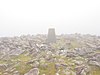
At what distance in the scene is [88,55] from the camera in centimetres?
6988

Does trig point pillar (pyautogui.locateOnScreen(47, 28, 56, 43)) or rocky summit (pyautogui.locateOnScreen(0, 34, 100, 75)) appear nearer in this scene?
rocky summit (pyautogui.locateOnScreen(0, 34, 100, 75))

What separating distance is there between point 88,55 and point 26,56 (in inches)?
757

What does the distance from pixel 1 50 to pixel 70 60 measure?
89.6 ft

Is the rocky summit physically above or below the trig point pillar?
below

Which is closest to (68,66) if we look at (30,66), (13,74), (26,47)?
(30,66)

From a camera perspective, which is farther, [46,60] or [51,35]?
[51,35]

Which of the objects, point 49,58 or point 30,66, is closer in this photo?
point 30,66

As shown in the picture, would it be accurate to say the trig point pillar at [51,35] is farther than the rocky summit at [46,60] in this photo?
Yes

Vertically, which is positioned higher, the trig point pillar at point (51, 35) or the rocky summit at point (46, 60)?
the trig point pillar at point (51, 35)

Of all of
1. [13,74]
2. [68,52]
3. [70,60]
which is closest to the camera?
[13,74]

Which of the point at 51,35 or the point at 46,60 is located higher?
the point at 51,35

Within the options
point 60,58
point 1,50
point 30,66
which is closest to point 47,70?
point 30,66

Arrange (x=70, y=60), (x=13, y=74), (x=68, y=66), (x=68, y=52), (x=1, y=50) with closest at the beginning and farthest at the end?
1. (x=13, y=74)
2. (x=68, y=66)
3. (x=70, y=60)
4. (x=68, y=52)
5. (x=1, y=50)

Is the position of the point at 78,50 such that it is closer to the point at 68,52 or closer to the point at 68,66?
the point at 68,52
